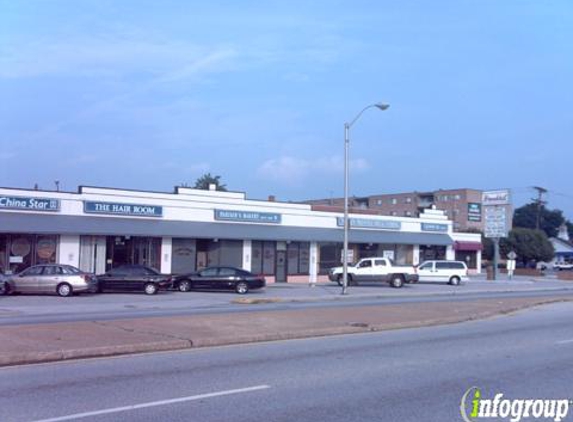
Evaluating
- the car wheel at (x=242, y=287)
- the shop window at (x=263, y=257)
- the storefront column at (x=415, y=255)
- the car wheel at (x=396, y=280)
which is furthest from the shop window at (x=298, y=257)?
the car wheel at (x=242, y=287)

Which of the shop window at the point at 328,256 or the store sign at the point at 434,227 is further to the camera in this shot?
the store sign at the point at 434,227

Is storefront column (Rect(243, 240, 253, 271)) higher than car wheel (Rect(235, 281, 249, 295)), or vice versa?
storefront column (Rect(243, 240, 253, 271))

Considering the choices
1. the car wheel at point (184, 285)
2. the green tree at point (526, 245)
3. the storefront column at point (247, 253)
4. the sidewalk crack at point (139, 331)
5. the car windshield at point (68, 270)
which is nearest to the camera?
the sidewalk crack at point (139, 331)

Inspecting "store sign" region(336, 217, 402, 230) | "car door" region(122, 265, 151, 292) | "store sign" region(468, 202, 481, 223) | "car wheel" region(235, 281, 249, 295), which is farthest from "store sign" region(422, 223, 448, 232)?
"car door" region(122, 265, 151, 292)

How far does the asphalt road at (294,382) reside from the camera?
8102mm

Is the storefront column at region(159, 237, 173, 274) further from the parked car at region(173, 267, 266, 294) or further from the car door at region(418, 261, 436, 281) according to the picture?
the car door at region(418, 261, 436, 281)

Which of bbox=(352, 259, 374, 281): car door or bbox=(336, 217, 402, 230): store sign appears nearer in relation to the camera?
bbox=(352, 259, 374, 281): car door

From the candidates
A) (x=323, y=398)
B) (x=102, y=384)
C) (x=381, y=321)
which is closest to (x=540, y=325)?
(x=381, y=321)

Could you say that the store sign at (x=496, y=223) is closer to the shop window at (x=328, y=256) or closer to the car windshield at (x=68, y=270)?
the shop window at (x=328, y=256)

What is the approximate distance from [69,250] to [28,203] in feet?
10.8

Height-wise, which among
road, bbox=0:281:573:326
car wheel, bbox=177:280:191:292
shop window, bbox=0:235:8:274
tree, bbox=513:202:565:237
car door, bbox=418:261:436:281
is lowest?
road, bbox=0:281:573:326

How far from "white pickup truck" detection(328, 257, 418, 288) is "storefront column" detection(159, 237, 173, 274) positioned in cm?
1075

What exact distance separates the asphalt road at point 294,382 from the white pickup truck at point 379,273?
29.8 meters

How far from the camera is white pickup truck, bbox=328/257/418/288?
44719mm
